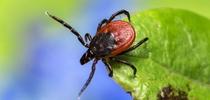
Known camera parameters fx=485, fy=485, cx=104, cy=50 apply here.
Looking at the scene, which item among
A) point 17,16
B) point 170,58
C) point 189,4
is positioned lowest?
point 170,58

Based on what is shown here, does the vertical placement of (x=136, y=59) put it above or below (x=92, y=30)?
below

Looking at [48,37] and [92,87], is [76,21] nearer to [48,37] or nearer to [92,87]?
[48,37]

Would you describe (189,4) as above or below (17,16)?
below

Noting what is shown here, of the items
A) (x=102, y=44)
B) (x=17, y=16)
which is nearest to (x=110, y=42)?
(x=102, y=44)

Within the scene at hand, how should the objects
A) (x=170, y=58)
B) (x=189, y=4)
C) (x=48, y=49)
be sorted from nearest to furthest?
(x=170, y=58), (x=189, y=4), (x=48, y=49)

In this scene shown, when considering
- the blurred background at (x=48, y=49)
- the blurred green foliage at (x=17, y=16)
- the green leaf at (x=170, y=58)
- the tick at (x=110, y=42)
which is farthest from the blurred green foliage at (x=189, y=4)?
the green leaf at (x=170, y=58)

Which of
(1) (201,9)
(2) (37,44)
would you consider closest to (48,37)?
(2) (37,44)

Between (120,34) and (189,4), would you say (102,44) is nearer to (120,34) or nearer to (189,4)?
(120,34)
